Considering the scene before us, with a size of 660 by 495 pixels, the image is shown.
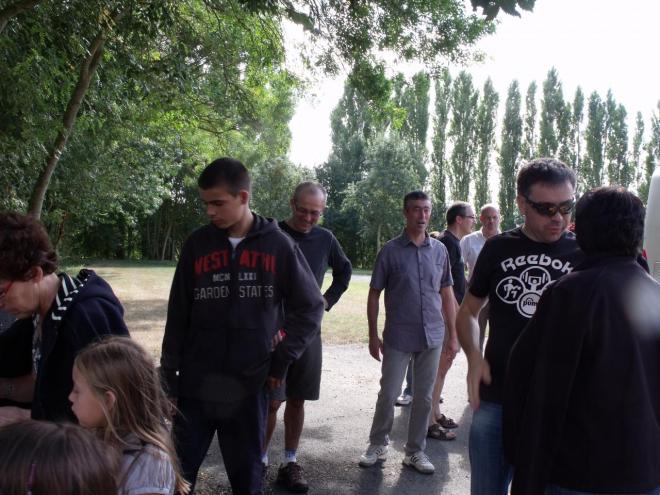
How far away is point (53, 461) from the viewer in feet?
4.39

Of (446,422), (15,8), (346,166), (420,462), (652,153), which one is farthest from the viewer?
(346,166)

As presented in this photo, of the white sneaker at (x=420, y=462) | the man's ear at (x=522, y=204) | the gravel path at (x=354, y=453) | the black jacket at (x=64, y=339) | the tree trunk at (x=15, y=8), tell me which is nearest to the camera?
the black jacket at (x=64, y=339)

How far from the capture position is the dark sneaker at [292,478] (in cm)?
426

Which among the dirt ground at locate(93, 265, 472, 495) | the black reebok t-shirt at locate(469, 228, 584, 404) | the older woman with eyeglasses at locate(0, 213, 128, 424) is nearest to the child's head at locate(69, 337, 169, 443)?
the older woman with eyeglasses at locate(0, 213, 128, 424)

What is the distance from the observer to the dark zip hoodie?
118 inches

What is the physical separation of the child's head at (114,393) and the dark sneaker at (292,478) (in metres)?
2.52

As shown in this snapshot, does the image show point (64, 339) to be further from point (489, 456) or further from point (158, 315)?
point (158, 315)

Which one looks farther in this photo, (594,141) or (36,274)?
(594,141)

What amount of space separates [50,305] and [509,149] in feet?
153

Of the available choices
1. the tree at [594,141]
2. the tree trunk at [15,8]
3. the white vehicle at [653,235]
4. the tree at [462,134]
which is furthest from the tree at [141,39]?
the tree at [462,134]

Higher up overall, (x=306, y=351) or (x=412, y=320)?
(x=412, y=320)

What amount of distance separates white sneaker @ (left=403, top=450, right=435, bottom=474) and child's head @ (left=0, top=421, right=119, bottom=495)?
354 centimetres

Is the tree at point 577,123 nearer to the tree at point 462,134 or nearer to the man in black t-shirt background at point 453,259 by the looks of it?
the tree at point 462,134

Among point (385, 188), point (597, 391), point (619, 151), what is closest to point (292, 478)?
point (597, 391)
